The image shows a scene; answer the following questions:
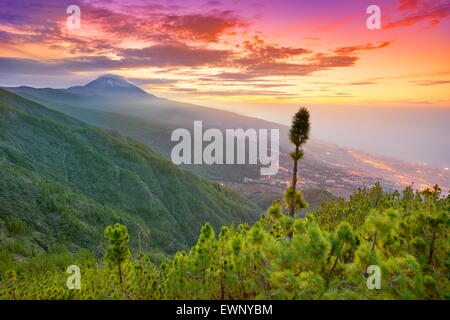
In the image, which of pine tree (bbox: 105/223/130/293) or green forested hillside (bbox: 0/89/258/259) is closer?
pine tree (bbox: 105/223/130/293)

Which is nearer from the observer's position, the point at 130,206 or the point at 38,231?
the point at 38,231

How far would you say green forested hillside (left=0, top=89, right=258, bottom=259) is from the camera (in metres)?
28.3

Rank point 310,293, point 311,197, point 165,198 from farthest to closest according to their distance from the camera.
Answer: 1. point 311,197
2. point 165,198
3. point 310,293

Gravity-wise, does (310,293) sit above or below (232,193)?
above

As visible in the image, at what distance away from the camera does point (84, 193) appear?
4734 centimetres

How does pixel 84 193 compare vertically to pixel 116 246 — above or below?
below

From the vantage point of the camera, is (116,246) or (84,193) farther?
(84,193)

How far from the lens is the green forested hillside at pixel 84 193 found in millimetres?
28266

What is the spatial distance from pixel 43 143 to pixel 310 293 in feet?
217

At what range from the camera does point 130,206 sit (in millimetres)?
54406

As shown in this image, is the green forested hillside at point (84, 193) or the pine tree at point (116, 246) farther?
the green forested hillside at point (84, 193)
